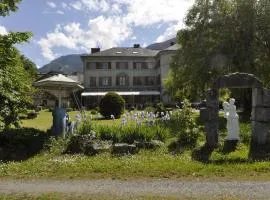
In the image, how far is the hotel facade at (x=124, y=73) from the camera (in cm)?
8147

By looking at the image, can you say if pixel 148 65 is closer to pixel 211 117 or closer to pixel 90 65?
pixel 90 65

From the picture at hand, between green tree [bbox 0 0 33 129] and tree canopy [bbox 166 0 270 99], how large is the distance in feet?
56.7

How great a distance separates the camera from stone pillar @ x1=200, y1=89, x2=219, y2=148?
56.7ft

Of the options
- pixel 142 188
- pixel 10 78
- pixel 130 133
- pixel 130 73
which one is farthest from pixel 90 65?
pixel 142 188

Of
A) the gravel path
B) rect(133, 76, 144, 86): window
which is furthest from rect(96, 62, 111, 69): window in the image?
the gravel path

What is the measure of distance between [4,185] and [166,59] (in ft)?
221

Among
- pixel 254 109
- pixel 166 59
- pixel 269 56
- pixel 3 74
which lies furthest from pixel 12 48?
pixel 166 59

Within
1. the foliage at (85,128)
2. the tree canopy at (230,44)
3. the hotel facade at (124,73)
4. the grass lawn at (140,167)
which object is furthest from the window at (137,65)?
the grass lawn at (140,167)

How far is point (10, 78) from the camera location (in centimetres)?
1719

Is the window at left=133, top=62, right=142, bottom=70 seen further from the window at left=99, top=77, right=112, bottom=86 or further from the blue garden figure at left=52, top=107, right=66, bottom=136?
the blue garden figure at left=52, top=107, right=66, bottom=136

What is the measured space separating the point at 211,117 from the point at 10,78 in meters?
7.76

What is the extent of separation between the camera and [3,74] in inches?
623

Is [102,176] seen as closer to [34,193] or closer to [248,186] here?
[34,193]

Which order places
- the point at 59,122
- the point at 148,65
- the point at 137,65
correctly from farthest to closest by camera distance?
the point at 148,65 < the point at 137,65 < the point at 59,122
